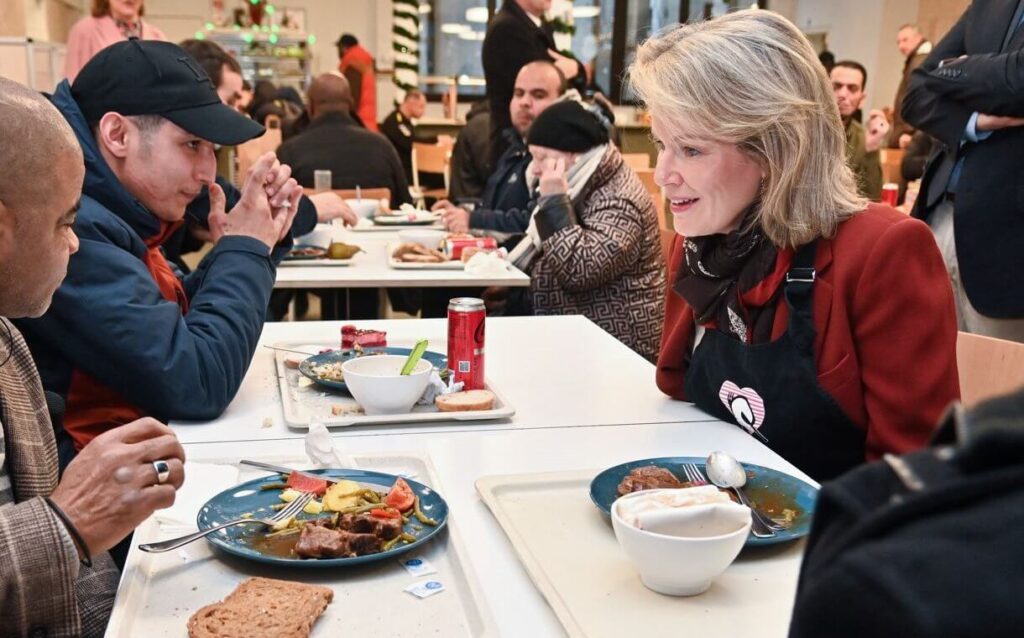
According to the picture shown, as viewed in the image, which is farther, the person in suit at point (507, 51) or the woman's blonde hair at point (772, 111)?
the person in suit at point (507, 51)

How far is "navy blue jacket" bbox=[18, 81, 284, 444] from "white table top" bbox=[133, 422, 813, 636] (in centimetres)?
15

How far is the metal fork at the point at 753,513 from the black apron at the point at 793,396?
0.32 meters

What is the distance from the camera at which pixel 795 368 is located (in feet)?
5.19

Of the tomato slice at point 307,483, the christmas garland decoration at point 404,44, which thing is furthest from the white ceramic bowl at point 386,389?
the christmas garland decoration at point 404,44

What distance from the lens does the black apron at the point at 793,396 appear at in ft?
5.19

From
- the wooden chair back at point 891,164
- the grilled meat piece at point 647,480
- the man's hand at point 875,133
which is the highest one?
the man's hand at point 875,133

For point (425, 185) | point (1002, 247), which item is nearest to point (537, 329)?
point (1002, 247)

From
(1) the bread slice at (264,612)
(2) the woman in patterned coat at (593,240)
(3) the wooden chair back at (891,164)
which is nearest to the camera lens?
(1) the bread slice at (264,612)

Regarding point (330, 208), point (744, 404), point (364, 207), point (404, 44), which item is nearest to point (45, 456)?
point (744, 404)

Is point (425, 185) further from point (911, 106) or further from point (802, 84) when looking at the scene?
point (802, 84)

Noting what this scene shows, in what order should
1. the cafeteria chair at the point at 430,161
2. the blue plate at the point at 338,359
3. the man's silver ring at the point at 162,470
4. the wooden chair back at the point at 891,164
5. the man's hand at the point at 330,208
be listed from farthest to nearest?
the cafeteria chair at the point at 430,161
the wooden chair back at the point at 891,164
the man's hand at the point at 330,208
the blue plate at the point at 338,359
the man's silver ring at the point at 162,470

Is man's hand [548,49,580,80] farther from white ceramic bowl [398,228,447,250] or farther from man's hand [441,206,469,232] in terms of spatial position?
white ceramic bowl [398,228,447,250]

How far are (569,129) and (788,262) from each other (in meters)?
1.85

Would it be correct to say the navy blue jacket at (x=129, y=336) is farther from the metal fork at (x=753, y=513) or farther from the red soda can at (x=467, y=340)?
the metal fork at (x=753, y=513)
